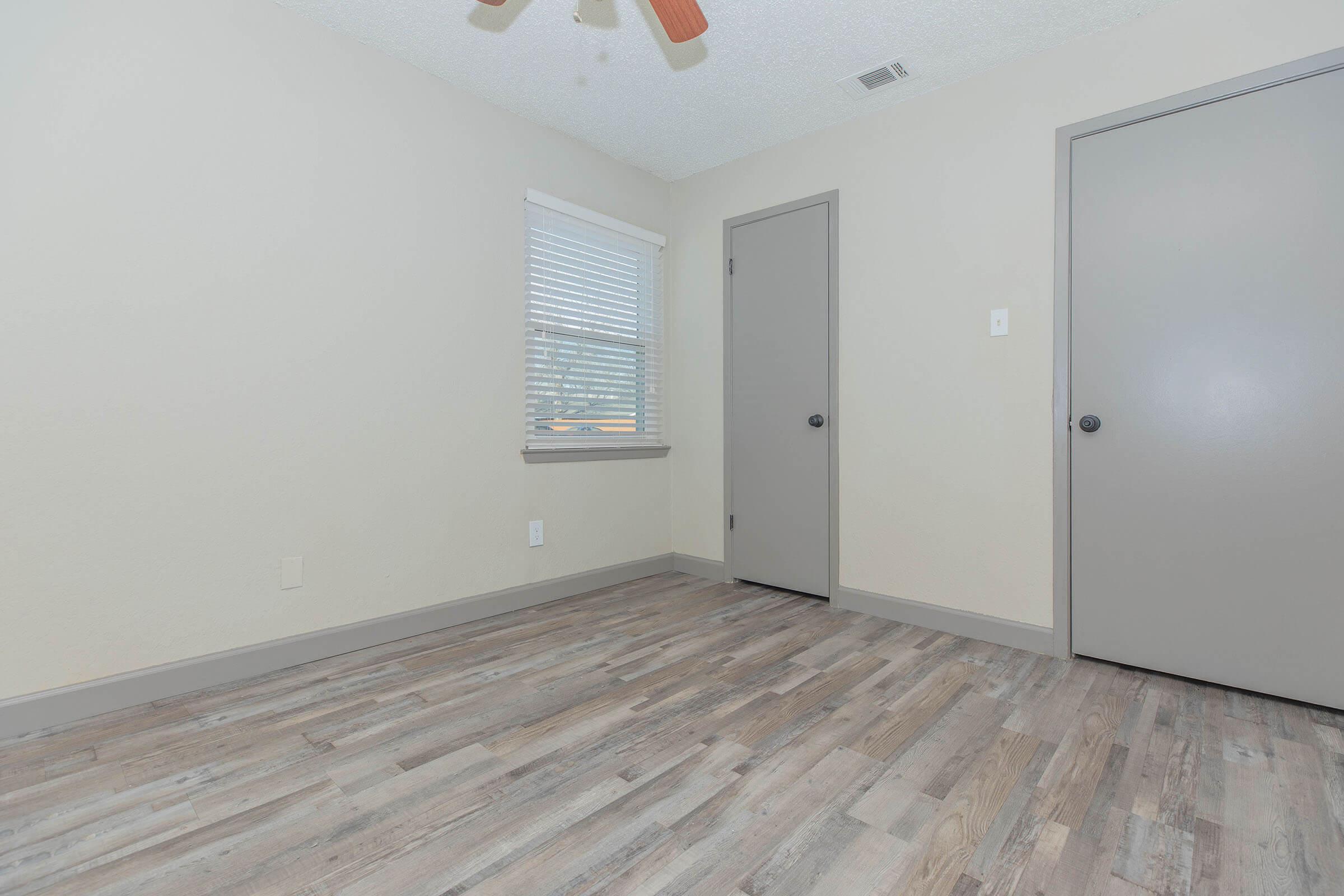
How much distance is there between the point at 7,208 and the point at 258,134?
2.57ft

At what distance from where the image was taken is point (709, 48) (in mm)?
2566

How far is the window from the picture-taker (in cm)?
325

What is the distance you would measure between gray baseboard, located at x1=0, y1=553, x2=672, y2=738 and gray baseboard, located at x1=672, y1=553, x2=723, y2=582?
0.83m

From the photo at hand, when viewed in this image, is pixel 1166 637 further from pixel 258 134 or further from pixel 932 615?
pixel 258 134

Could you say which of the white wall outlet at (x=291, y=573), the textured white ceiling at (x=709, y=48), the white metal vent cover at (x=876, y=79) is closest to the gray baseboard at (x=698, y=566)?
the white wall outlet at (x=291, y=573)

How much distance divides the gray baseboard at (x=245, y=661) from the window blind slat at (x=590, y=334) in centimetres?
82

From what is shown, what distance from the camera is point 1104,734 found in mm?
1881

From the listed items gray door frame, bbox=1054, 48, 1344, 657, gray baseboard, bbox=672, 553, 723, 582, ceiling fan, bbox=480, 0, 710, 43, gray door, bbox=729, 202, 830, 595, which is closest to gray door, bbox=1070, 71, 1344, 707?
gray door frame, bbox=1054, 48, 1344, 657

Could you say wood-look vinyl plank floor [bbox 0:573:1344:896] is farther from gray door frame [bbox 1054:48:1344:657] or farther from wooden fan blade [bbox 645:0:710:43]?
wooden fan blade [bbox 645:0:710:43]

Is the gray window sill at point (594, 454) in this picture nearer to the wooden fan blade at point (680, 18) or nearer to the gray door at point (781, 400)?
the gray door at point (781, 400)

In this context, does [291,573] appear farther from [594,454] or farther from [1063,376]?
[1063,376]

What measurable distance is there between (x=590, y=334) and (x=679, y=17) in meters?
1.84

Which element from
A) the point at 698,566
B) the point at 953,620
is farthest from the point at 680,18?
the point at 698,566

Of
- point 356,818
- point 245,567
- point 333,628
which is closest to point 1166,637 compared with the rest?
point 356,818
